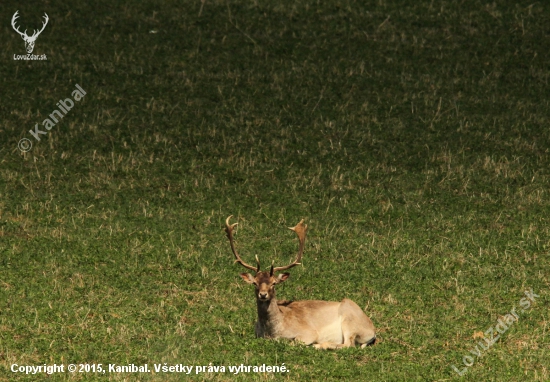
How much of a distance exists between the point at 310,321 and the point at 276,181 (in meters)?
9.84

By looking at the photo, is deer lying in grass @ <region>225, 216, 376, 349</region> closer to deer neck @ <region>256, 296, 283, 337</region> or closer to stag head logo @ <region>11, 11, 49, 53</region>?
deer neck @ <region>256, 296, 283, 337</region>

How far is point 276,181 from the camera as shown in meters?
24.9

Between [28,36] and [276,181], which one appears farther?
[28,36]

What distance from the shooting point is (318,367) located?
1392 cm

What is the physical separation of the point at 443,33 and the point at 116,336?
2387 centimetres

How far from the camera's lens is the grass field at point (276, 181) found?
15242 mm

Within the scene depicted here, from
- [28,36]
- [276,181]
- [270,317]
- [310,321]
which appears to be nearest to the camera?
[270,317]

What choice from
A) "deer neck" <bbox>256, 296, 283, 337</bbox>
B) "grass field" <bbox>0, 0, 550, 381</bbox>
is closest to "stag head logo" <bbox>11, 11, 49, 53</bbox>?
"grass field" <bbox>0, 0, 550, 381</bbox>

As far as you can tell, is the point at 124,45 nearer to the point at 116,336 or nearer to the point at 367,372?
the point at 116,336

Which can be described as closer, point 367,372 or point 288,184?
point 367,372

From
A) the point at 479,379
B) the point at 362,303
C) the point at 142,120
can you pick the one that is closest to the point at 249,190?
the point at 142,120

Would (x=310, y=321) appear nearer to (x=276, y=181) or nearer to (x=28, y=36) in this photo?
(x=276, y=181)

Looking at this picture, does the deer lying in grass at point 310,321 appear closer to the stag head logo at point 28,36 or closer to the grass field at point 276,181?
the grass field at point 276,181

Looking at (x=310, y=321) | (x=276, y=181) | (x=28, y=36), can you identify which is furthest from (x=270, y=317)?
(x=28, y=36)
